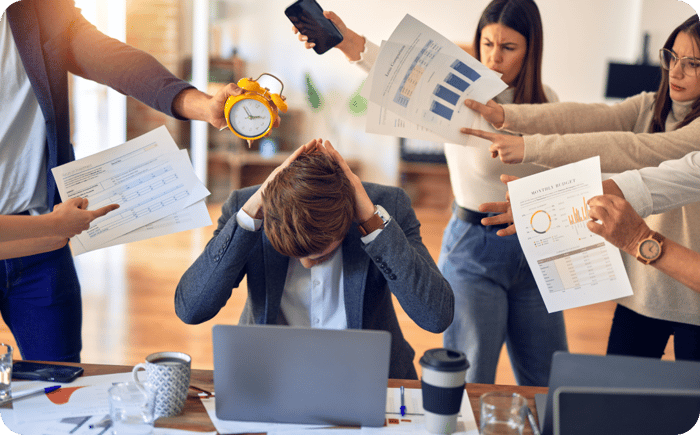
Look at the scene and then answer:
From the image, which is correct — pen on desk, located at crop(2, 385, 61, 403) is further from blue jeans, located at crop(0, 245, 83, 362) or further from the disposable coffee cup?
the disposable coffee cup

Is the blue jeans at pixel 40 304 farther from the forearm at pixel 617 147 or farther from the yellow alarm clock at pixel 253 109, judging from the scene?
the forearm at pixel 617 147

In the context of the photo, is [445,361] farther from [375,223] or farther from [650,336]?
[650,336]

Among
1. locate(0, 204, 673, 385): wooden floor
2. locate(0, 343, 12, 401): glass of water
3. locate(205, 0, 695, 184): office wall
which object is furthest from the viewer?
locate(205, 0, 695, 184): office wall

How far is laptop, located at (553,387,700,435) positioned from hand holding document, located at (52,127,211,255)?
97 centimetres

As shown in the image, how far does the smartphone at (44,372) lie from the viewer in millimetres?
1216

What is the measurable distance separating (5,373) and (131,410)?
32 cm

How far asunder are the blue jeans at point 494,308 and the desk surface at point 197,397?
527 mm

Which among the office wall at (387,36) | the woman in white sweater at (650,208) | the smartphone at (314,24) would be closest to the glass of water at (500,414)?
the woman in white sweater at (650,208)

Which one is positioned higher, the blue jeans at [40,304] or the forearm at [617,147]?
the forearm at [617,147]

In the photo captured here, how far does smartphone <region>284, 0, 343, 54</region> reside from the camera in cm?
156

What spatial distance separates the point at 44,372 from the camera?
122 cm

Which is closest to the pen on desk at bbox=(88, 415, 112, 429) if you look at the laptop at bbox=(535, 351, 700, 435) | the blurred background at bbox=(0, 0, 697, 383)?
the laptop at bbox=(535, 351, 700, 435)

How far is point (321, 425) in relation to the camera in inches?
42.3

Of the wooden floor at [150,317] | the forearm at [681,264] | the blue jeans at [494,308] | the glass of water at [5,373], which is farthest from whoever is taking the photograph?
the wooden floor at [150,317]
